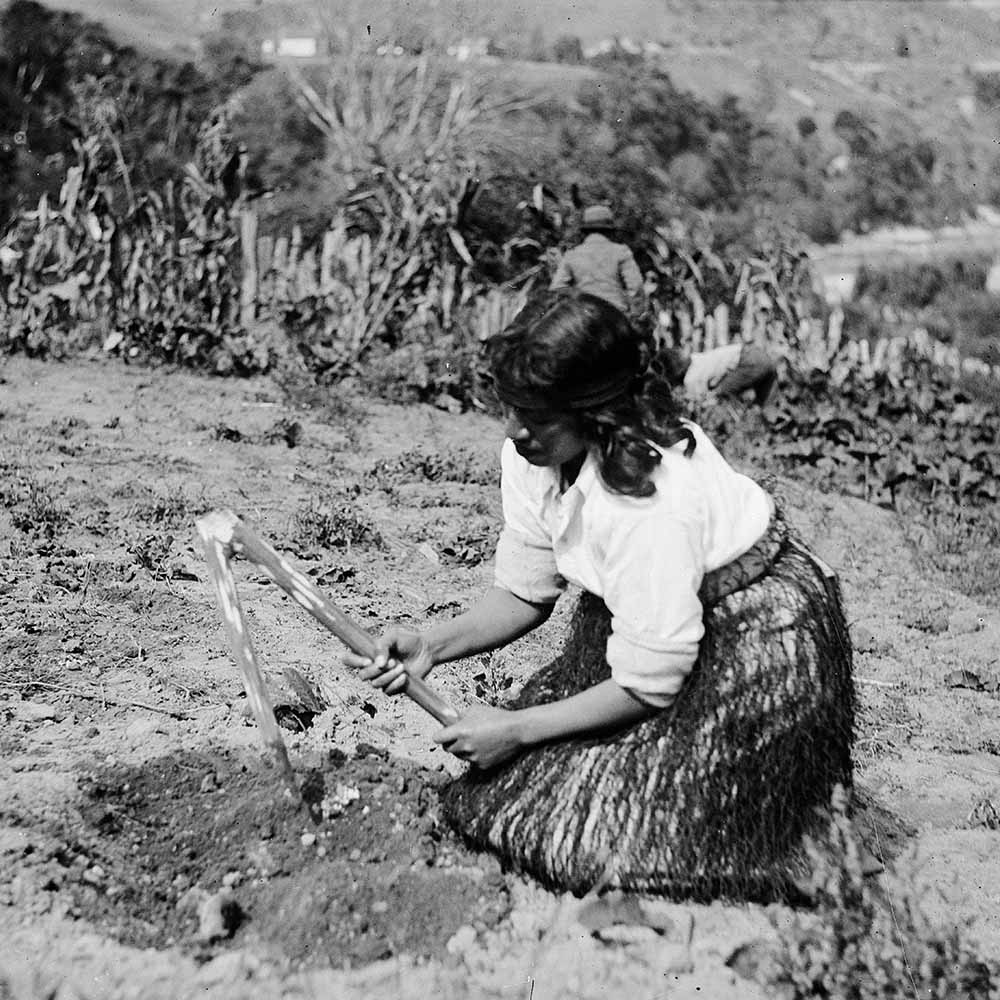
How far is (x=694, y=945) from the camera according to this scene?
6.88 ft

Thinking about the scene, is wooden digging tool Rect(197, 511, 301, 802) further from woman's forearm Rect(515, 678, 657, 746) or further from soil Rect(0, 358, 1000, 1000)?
woman's forearm Rect(515, 678, 657, 746)

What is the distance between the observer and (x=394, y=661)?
2.24 meters

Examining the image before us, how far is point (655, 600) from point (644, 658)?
0.12m

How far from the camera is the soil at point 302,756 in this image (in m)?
2.04

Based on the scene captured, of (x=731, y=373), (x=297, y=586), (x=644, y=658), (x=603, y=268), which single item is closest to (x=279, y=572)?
(x=297, y=586)

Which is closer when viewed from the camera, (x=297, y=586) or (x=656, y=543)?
(x=656, y=543)

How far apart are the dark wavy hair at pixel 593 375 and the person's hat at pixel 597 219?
20.7ft

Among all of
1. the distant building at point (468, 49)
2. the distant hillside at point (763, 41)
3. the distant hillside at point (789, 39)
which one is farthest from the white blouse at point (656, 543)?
the distant hillside at point (789, 39)

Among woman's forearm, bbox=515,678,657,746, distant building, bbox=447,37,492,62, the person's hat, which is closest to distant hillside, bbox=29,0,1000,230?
distant building, bbox=447,37,492,62

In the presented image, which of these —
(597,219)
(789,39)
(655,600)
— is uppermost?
(655,600)

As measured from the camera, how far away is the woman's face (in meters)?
2.03

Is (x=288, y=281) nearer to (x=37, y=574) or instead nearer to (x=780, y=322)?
(x=780, y=322)

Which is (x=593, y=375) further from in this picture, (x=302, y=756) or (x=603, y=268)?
(x=603, y=268)

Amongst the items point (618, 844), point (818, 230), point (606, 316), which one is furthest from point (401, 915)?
point (818, 230)
